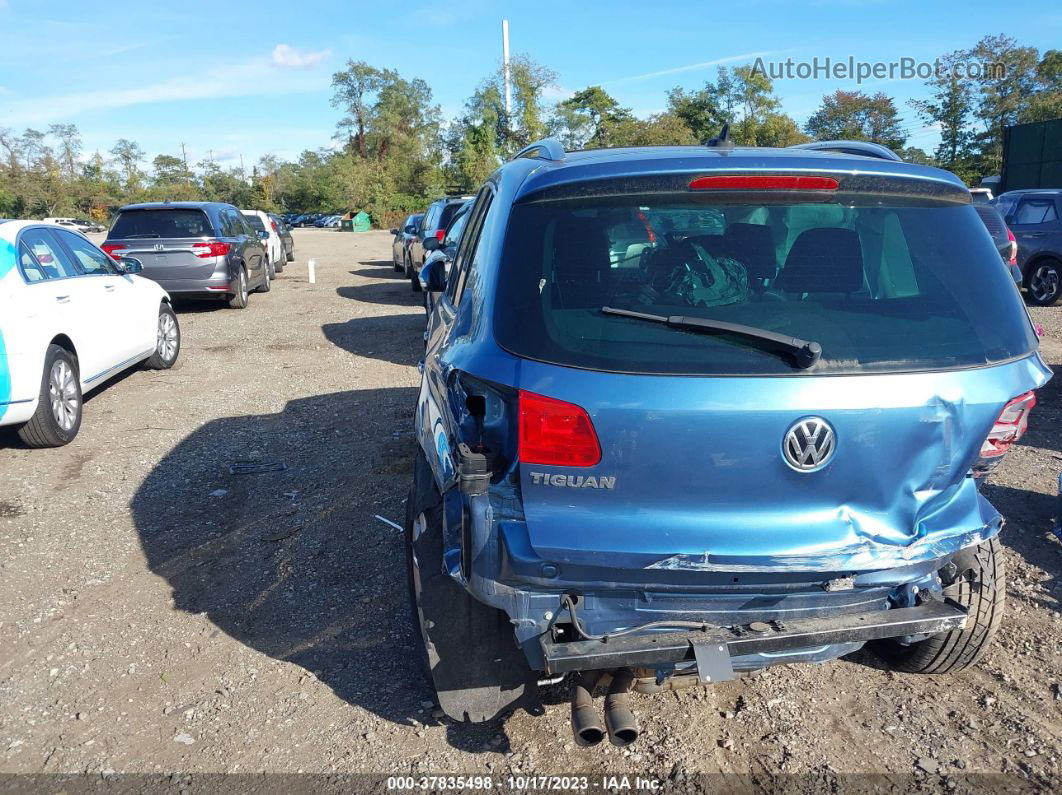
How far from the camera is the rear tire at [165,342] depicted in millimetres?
9180

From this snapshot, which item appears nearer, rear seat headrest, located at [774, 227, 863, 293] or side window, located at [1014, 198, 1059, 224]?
rear seat headrest, located at [774, 227, 863, 293]

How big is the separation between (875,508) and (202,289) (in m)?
13.0

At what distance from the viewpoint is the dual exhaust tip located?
258cm

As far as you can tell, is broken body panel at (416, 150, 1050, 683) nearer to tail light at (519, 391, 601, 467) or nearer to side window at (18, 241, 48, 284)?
tail light at (519, 391, 601, 467)

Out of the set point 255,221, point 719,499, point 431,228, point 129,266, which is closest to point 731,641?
point 719,499

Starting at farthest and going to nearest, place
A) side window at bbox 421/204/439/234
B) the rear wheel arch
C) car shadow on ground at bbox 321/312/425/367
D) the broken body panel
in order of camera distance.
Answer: side window at bbox 421/204/439/234, car shadow on ground at bbox 321/312/425/367, the rear wheel arch, the broken body panel

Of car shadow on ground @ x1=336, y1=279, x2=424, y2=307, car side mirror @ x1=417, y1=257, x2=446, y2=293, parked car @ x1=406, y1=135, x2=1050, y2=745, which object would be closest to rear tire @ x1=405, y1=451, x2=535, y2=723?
parked car @ x1=406, y1=135, x2=1050, y2=745

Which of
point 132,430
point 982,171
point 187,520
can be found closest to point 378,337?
point 132,430

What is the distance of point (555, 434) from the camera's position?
95.8 inches

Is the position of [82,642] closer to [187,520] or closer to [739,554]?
[187,520]

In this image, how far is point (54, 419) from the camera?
20.9ft

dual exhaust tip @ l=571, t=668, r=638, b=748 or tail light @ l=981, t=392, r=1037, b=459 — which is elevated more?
tail light @ l=981, t=392, r=1037, b=459

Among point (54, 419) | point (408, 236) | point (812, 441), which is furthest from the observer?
point (408, 236)

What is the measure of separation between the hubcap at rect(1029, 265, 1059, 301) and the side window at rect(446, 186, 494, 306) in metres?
12.3
